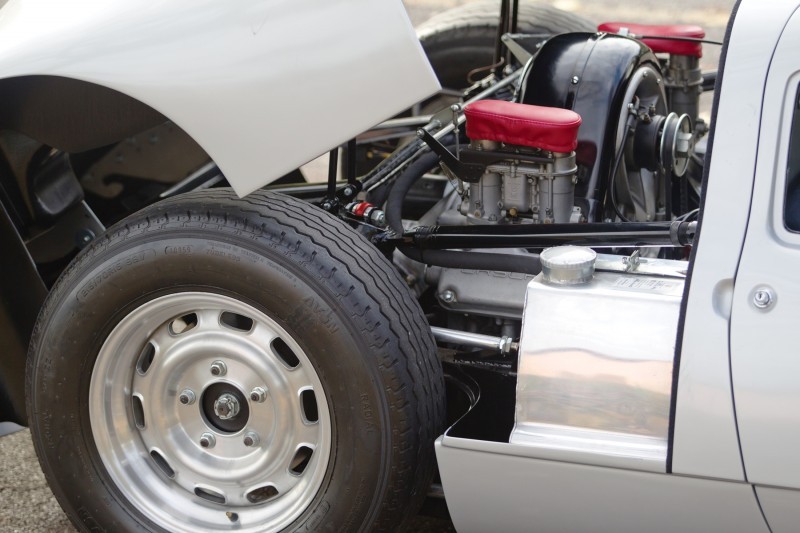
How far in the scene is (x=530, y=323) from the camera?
97.1 inches

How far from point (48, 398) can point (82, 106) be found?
31.5 inches

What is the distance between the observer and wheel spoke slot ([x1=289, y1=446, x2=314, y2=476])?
9.32 ft

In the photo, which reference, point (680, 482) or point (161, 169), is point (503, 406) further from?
point (161, 169)

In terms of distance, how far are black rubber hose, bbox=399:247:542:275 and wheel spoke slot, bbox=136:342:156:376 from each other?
2.46 ft

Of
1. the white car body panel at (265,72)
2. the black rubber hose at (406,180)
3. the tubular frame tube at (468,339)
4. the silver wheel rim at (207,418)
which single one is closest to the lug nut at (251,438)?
the silver wheel rim at (207,418)

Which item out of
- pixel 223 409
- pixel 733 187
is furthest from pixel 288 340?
pixel 733 187

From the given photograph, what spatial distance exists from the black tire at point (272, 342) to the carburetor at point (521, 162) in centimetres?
53

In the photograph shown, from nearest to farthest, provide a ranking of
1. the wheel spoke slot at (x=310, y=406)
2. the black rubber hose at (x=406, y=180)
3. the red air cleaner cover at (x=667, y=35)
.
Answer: the wheel spoke slot at (x=310, y=406)
the black rubber hose at (x=406, y=180)
the red air cleaner cover at (x=667, y=35)

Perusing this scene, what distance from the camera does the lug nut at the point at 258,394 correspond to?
110 inches

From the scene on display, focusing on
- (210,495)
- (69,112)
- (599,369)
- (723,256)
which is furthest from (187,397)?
(723,256)

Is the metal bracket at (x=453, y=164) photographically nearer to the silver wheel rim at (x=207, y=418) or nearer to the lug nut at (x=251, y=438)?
the silver wheel rim at (x=207, y=418)

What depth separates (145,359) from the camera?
9.60ft

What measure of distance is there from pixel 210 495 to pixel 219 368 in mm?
386

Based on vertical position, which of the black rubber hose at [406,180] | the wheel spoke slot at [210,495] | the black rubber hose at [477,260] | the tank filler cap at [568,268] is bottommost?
the wheel spoke slot at [210,495]
